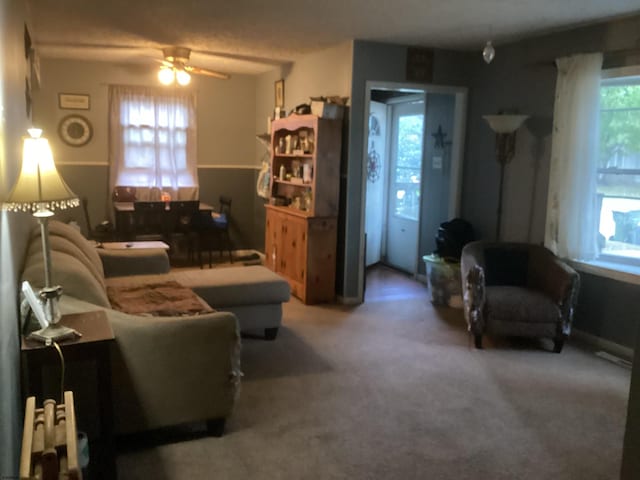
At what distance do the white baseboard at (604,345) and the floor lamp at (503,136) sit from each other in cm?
117

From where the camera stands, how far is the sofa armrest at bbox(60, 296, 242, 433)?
266 centimetres

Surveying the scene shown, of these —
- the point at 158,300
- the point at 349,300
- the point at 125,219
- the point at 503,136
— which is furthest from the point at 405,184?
the point at 158,300

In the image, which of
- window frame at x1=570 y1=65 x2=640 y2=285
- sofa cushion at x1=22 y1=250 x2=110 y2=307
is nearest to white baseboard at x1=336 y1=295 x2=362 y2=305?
window frame at x1=570 y1=65 x2=640 y2=285

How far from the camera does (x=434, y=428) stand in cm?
301

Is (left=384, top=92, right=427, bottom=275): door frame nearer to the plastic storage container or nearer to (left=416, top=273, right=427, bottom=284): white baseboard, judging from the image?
(left=416, top=273, right=427, bottom=284): white baseboard

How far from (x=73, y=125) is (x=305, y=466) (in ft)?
18.8

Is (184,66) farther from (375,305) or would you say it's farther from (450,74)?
(375,305)

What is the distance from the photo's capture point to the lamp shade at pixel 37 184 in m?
2.18

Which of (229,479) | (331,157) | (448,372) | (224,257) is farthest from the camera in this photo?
(224,257)

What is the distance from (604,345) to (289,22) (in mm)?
3477

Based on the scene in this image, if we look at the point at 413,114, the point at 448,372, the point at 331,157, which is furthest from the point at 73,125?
the point at 448,372

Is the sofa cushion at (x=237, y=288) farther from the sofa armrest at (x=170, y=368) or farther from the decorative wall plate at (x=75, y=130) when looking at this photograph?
the decorative wall plate at (x=75, y=130)

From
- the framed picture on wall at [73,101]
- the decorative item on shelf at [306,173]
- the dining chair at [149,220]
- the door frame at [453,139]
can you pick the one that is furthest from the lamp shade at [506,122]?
the framed picture on wall at [73,101]

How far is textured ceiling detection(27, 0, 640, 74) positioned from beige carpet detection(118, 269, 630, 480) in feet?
7.95
